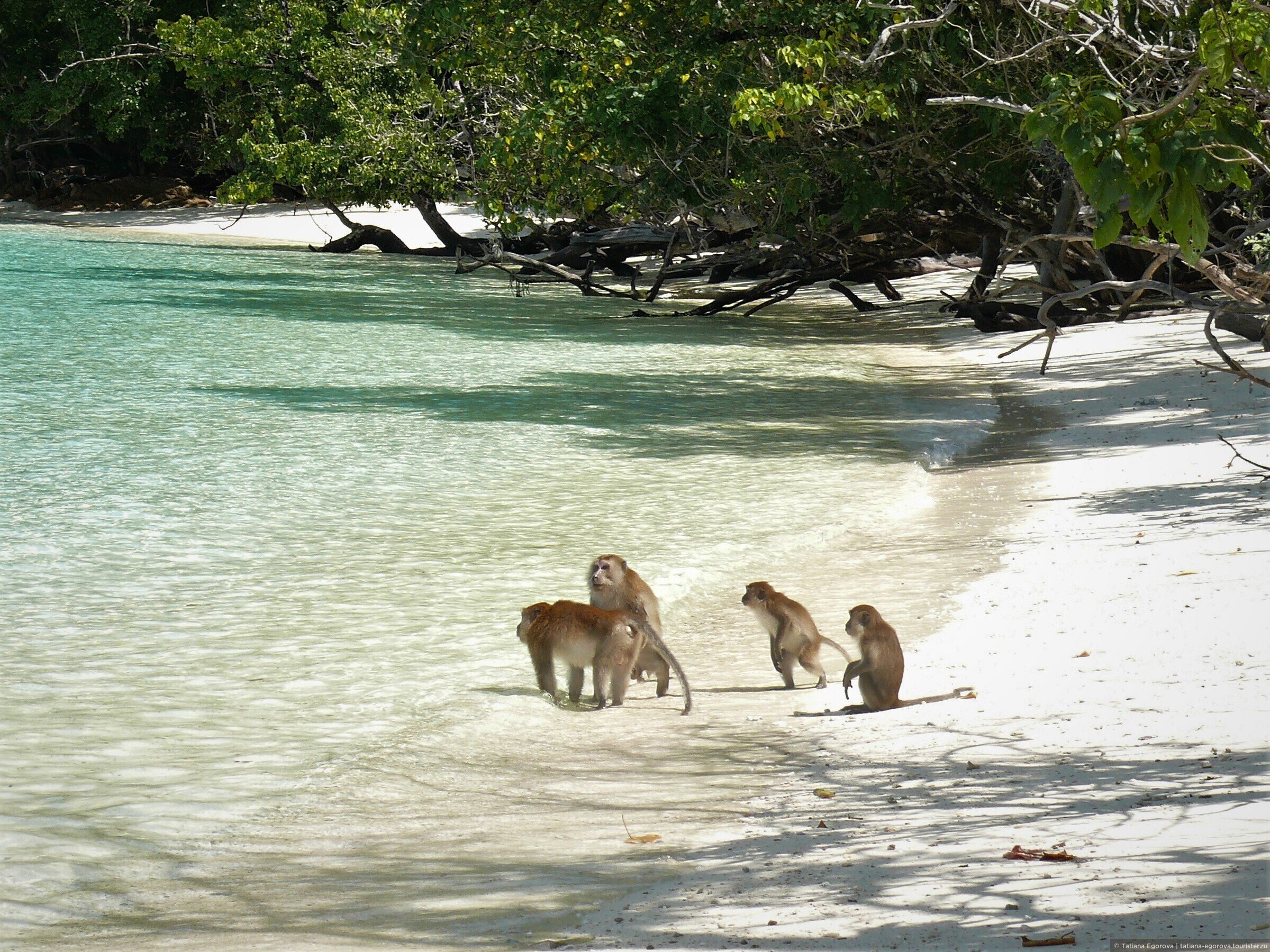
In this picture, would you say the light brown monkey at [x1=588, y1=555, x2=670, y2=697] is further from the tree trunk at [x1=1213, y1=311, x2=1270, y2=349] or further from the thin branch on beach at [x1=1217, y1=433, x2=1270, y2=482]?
the tree trunk at [x1=1213, y1=311, x2=1270, y2=349]

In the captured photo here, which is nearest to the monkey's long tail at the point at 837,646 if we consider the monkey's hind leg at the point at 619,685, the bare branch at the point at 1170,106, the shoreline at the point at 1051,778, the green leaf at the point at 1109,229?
the shoreline at the point at 1051,778

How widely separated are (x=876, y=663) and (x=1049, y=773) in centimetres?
101

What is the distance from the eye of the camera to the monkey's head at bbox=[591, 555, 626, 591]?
6176 millimetres

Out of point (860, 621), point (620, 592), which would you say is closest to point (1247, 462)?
point (860, 621)

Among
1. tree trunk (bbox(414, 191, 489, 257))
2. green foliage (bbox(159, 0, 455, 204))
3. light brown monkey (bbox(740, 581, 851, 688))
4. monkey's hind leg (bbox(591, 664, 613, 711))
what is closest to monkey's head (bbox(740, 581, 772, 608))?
light brown monkey (bbox(740, 581, 851, 688))

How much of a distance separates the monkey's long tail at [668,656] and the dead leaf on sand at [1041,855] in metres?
2.02

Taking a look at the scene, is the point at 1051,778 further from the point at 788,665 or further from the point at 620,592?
the point at 620,592

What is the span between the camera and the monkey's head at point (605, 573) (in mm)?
6176

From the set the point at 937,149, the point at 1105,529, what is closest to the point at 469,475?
the point at 1105,529

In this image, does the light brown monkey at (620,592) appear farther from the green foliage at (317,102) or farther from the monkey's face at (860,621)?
the green foliage at (317,102)

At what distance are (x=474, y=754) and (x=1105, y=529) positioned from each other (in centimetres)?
419

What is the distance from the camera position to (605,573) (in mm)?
6188

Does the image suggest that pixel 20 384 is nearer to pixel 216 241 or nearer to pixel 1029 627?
pixel 1029 627

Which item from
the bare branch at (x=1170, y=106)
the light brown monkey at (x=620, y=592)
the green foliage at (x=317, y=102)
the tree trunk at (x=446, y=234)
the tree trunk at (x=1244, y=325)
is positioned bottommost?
the light brown monkey at (x=620, y=592)
